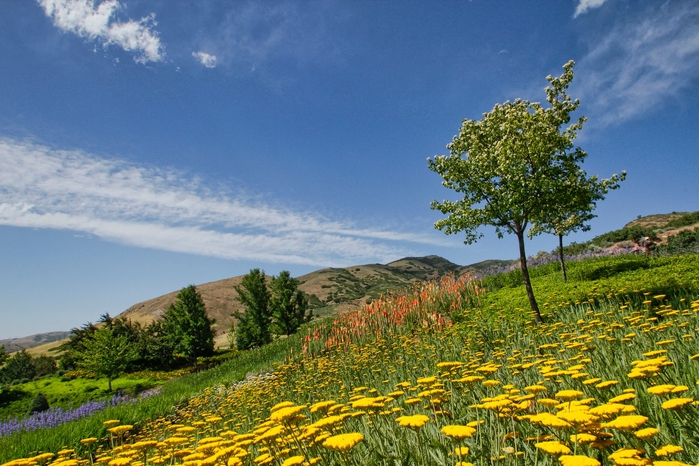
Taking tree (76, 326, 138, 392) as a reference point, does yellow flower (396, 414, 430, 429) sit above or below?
above

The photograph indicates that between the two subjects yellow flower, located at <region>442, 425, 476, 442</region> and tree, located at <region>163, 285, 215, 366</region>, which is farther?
tree, located at <region>163, 285, 215, 366</region>

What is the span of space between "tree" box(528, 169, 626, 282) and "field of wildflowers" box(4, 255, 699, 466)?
2.19 metres

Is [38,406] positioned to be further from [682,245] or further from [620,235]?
[620,235]

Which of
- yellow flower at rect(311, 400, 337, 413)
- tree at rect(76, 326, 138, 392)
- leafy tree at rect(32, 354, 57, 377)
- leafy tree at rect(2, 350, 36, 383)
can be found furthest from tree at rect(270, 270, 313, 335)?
yellow flower at rect(311, 400, 337, 413)

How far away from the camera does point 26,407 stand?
53.7ft

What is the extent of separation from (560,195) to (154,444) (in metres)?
10.1

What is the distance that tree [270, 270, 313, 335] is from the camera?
32.4 meters

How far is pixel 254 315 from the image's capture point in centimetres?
3519

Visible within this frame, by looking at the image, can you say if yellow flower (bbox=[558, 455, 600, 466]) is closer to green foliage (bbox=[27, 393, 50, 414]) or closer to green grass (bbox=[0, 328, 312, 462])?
green grass (bbox=[0, 328, 312, 462])

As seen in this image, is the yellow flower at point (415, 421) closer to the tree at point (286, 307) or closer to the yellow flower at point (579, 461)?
the yellow flower at point (579, 461)

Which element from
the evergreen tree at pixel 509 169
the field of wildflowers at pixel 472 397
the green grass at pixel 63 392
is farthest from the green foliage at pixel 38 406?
the evergreen tree at pixel 509 169

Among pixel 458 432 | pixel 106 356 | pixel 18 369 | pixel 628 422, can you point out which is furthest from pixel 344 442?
pixel 18 369

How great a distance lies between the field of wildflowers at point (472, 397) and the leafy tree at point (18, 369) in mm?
33383

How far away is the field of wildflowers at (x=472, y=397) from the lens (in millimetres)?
2197
